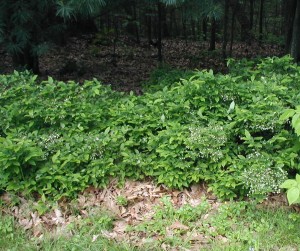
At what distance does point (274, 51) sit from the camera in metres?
12.6

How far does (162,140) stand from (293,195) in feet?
5.92

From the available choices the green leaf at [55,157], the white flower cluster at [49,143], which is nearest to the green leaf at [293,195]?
the green leaf at [55,157]

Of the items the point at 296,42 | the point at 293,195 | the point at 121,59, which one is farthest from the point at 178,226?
the point at 121,59

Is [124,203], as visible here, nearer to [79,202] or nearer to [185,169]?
[79,202]

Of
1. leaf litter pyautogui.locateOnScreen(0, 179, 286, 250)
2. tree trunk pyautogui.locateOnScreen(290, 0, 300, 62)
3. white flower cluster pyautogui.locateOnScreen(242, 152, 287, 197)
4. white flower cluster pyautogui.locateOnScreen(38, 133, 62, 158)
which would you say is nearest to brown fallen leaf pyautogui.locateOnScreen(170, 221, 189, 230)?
leaf litter pyautogui.locateOnScreen(0, 179, 286, 250)

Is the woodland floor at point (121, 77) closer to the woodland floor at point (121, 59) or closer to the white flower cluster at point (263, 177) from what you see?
the woodland floor at point (121, 59)

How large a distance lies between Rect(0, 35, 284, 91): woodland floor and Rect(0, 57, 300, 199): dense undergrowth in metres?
3.06

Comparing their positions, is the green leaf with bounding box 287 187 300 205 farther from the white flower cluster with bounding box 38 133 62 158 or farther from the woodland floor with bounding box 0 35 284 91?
the woodland floor with bounding box 0 35 284 91

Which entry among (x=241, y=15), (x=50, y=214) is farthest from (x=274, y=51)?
(x=50, y=214)

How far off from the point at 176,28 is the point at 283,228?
15.0 metres

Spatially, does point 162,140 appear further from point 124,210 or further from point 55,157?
point 55,157

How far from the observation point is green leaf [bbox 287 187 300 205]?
2160 mm

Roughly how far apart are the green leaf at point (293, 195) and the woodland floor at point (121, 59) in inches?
202

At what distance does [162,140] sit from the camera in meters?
3.82
